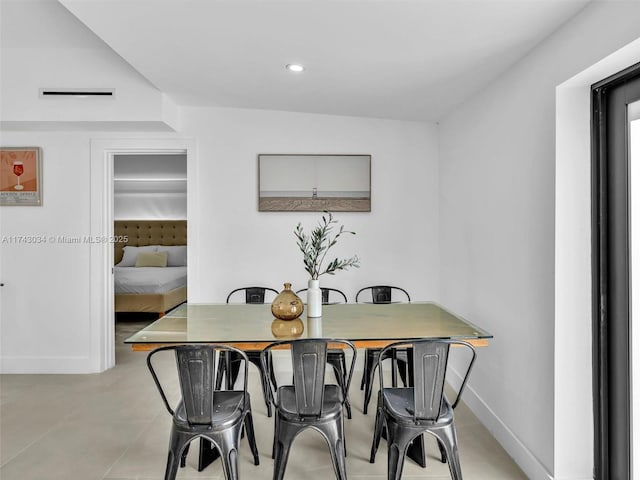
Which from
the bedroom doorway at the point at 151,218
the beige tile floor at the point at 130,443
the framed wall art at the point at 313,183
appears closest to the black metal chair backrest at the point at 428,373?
the beige tile floor at the point at 130,443

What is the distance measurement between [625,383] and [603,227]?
70 cm

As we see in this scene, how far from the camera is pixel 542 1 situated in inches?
67.3

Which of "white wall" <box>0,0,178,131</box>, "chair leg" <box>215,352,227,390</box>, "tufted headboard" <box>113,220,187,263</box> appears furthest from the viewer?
"tufted headboard" <box>113,220,187,263</box>

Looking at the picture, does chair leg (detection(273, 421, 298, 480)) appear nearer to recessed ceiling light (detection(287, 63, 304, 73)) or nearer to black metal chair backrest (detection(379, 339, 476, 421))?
black metal chair backrest (detection(379, 339, 476, 421))

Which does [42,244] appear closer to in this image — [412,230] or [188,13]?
[188,13]

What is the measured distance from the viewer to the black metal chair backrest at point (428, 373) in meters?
1.81

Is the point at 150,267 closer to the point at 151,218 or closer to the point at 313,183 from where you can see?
the point at 151,218

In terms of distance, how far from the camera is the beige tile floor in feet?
7.27

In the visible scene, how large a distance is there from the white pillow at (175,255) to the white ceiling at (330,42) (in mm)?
3990

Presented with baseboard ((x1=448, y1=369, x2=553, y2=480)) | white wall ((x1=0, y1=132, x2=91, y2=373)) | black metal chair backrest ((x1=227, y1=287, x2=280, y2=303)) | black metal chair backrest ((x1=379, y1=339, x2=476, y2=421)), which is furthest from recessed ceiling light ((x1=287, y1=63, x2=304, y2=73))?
baseboard ((x1=448, y1=369, x2=553, y2=480))

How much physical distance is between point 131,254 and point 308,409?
230 inches

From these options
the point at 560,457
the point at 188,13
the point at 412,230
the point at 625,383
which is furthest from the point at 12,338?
the point at 625,383

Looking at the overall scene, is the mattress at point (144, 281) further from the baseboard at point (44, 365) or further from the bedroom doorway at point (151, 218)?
the baseboard at point (44, 365)

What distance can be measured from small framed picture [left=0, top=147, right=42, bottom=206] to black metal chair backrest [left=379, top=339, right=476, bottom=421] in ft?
12.0
